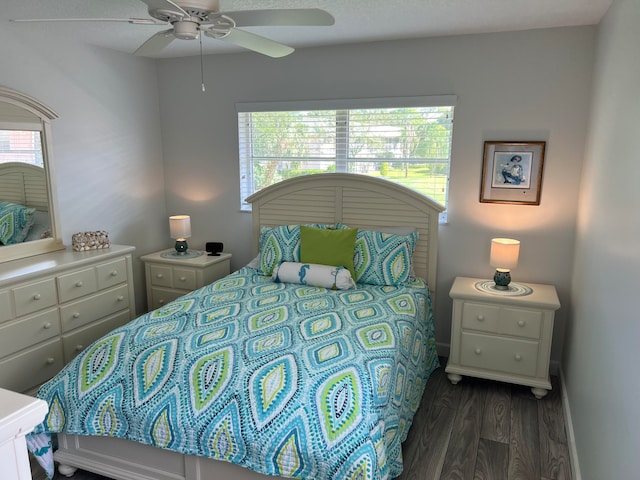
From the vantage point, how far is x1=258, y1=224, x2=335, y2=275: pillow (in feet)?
11.7

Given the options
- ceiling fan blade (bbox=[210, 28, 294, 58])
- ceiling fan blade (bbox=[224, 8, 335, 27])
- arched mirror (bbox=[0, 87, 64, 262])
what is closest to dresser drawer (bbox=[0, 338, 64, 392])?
arched mirror (bbox=[0, 87, 64, 262])

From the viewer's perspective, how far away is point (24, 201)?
10.6ft

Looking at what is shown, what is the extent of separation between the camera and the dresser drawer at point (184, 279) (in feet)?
13.0

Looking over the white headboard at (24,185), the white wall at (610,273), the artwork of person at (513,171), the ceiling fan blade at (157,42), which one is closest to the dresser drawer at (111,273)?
the white headboard at (24,185)

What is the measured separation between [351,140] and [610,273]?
7.24 feet

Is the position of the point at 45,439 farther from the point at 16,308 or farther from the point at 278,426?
the point at 278,426

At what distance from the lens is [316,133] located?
3900mm

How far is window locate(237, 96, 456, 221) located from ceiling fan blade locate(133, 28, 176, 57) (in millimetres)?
1427

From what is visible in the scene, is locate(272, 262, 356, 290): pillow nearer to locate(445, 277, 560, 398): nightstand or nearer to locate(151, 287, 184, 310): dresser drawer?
locate(445, 277, 560, 398): nightstand

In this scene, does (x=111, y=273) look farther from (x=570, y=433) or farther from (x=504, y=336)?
(x=570, y=433)

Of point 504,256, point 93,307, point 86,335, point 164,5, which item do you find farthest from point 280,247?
point 164,5

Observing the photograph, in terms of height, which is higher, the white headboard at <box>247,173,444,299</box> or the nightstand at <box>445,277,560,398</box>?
the white headboard at <box>247,173,444,299</box>

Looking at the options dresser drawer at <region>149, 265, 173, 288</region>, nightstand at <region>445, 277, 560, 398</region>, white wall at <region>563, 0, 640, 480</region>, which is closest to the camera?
white wall at <region>563, 0, 640, 480</region>

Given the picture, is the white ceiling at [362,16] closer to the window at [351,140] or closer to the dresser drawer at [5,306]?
the window at [351,140]
